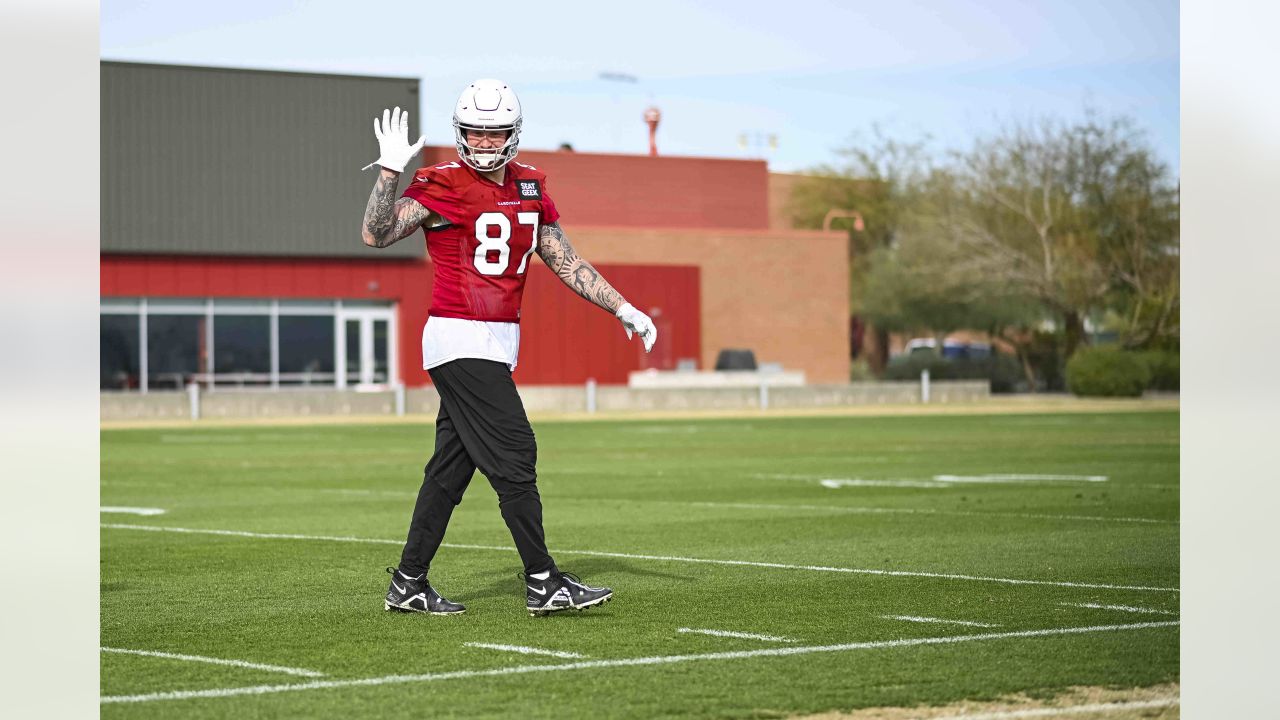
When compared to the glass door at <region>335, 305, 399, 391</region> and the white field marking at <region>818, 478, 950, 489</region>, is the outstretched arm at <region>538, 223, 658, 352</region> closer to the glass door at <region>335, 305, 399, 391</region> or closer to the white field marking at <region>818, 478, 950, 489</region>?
the white field marking at <region>818, 478, 950, 489</region>

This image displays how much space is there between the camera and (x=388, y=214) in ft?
27.2

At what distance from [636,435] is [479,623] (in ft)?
74.7

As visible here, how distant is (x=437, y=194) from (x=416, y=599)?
192 cm

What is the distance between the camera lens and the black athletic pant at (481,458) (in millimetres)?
8406

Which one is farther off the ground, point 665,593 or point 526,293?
point 526,293

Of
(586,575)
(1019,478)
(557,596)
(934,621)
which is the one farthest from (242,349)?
(934,621)

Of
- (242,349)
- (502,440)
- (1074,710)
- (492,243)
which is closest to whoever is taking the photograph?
(1074,710)

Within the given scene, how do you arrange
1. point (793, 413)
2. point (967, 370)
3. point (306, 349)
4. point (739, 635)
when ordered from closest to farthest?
point (739, 635)
point (793, 413)
point (306, 349)
point (967, 370)

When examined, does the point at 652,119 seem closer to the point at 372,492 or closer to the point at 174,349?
the point at 174,349

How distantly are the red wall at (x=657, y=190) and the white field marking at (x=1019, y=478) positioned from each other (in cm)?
4226

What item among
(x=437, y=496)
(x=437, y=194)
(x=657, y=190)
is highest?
(x=657, y=190)

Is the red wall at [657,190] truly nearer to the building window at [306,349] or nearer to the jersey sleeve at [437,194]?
the building window at [306,349]

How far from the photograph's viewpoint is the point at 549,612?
27.4ft

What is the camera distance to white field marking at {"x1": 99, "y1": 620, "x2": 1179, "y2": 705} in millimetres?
6469
